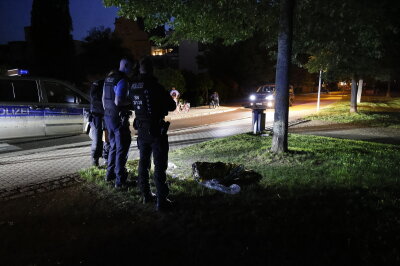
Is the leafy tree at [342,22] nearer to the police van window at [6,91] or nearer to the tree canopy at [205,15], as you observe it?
the tree canopy at [205,15]

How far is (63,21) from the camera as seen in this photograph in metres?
26.5

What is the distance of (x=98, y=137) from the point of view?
656 centimetres

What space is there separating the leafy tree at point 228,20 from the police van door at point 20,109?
3.32 m

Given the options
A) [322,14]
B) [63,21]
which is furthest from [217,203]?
[63,21]

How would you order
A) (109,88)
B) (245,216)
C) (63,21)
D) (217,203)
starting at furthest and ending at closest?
1. (63,21)
2. (109,88)
3. (217,203)
4. (245,216)

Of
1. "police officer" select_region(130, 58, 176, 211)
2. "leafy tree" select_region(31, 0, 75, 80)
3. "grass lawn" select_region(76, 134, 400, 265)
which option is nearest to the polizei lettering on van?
"grass lawn" select_region(76, 134, 400, 265)

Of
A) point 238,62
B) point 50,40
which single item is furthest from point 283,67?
point 238,62

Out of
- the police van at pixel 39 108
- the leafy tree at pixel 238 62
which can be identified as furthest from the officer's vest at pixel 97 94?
the leafy tree at pixel 238 62

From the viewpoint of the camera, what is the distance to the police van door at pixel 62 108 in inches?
354

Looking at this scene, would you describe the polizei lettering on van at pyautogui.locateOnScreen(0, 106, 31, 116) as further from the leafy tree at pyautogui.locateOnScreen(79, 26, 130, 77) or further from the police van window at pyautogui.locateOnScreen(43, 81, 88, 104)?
the leafy tree at pyautogui.locateOnScreen(79, 26, 130, 77)

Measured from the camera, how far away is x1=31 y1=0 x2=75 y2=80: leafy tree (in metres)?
26.0

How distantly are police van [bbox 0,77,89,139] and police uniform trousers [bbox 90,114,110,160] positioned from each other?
247 cm

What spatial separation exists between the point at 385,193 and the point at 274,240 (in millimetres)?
2310

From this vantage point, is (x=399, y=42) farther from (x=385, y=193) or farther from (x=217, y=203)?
(x=217, y=203)
